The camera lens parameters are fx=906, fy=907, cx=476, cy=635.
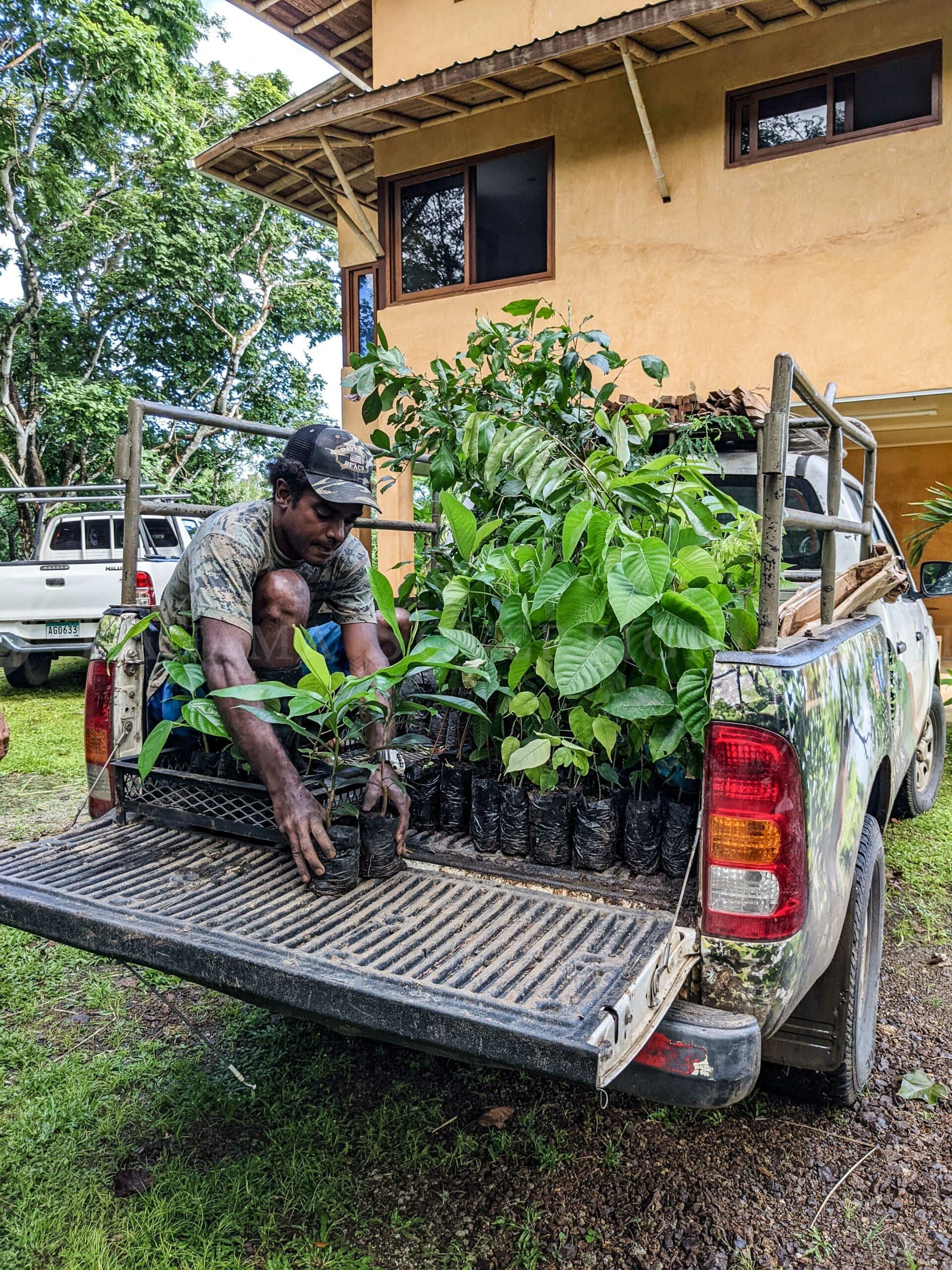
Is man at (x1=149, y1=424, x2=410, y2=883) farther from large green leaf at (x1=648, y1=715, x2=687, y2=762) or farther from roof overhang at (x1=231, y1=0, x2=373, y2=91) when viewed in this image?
roof overhang at (x1=231, y1=0, x2=373, y2=91)

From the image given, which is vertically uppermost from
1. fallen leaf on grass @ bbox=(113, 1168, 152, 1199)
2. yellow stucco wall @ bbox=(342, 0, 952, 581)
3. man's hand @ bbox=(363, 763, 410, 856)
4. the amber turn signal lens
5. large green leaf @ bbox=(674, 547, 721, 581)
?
yellow stucco wall @ bbox=(342, 0, 952, 581)

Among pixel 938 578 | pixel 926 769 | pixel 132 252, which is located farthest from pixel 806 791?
pixel 132 252

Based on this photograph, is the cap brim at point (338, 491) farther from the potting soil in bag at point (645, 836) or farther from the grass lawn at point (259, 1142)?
the grass lawn at point (259, 1142)

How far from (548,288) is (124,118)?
9.87 meters

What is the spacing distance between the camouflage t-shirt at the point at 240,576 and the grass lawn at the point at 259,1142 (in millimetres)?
1168

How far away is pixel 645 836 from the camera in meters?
2.23

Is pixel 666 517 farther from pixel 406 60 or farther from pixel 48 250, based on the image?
pixel 48 250

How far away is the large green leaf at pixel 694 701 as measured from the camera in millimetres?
2023

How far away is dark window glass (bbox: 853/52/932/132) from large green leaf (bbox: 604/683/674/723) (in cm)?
744

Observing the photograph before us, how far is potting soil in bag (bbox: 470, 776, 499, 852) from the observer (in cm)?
241

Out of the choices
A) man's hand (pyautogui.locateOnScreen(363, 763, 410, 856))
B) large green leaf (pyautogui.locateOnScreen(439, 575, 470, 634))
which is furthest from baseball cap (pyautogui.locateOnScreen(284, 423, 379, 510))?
man's hand (pyautogui.locateOnScreen(363, 763, 410, 856))

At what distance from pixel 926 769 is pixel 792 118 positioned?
6.10 meters

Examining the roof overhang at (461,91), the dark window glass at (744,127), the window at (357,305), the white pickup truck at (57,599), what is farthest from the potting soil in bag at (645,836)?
the window at (357,305)

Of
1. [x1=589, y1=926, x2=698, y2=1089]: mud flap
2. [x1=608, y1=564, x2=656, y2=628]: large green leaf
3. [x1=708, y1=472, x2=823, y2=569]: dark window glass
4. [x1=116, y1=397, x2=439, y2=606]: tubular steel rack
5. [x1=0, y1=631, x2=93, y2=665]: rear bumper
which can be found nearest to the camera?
[x1=589, y1=926, x2=698, y2=1089]: mud flap
